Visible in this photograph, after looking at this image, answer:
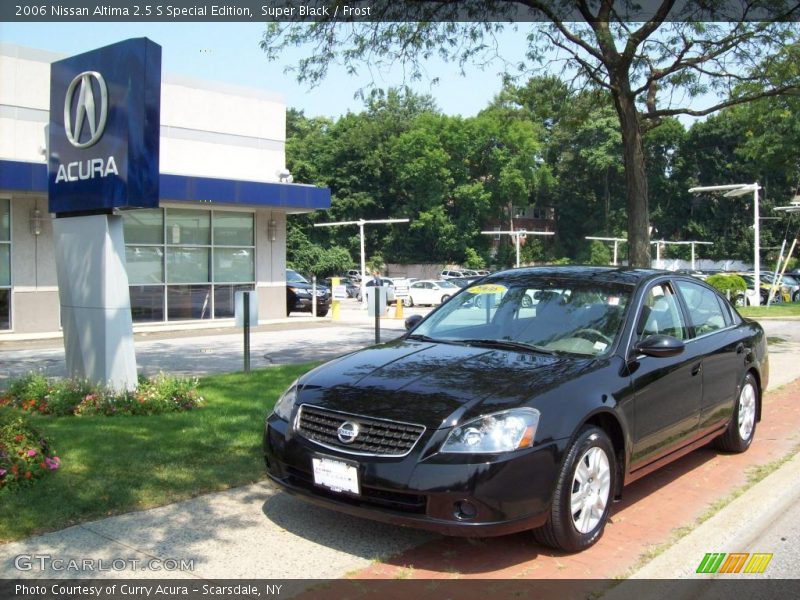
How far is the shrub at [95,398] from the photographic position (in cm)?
754

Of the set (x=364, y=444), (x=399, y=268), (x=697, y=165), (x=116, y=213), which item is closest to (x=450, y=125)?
(x=399, y=268)

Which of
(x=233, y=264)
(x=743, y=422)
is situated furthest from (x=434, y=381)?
(x=233, y=264)

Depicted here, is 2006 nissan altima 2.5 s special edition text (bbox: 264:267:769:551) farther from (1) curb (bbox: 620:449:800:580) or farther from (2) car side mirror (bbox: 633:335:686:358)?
(1) curb (bbox: 620:449:800:580)

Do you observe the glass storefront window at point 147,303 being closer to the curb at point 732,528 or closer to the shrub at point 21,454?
the shrub at point 21,454

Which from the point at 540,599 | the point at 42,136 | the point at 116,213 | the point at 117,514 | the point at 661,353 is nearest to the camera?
the point at 540,599

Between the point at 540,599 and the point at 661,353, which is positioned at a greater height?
the point at 661,353

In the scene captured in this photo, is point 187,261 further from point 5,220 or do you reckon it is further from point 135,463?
point 135,463

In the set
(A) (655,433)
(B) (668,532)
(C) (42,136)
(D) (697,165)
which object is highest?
(D) (697,165)

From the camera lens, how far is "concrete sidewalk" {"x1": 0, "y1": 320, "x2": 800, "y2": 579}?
3.91 metres

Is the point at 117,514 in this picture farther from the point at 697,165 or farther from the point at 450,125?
the point at 697,165

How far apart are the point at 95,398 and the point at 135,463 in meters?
2.31

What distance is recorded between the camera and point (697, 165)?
7119 centimetres

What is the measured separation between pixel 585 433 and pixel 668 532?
1015 mm

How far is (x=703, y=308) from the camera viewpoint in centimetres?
641
